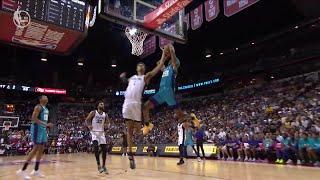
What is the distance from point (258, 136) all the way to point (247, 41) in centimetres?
955

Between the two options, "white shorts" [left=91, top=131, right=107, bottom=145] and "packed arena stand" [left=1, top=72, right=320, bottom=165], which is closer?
"white shorts" [left=91, top=131, right=107, bottom=145]

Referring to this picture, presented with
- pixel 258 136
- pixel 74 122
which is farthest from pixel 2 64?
pixel 258 136

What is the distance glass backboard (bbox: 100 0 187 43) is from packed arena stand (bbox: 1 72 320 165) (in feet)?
18.9

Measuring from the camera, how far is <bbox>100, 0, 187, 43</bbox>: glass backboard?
863 centimetres

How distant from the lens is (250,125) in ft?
55.0

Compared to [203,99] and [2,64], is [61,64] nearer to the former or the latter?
[2,64]

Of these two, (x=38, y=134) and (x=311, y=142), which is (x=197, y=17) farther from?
(x=38, y=134)

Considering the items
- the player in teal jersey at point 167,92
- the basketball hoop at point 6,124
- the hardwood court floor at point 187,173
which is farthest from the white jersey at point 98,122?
the basketball hoop at point 6,124

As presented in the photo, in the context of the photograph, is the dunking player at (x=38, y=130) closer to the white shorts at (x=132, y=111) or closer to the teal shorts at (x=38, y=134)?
the teal shorts at (x=38, y=134)

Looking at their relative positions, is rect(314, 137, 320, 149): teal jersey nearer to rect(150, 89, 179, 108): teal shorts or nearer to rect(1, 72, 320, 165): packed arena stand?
rect(1, 72, 320, 165): packed arena stand

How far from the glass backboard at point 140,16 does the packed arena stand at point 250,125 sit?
5.77m

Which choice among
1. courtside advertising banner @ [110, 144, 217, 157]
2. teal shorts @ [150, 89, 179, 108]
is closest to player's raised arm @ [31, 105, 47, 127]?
teal shorts @ [150, 89, 179, 108]

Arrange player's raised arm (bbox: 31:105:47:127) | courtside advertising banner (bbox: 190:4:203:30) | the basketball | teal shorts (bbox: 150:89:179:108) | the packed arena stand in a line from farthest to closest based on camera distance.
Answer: courtside advertising banner (bbox: 190:4:203:30) → the packed arena stand → the basketball → player's raised arm (bbox: 31:105:47:127) → teal shorts (bbox: 150:89:179:108)


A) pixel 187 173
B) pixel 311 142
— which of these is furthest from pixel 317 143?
pixel 187 173
